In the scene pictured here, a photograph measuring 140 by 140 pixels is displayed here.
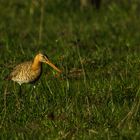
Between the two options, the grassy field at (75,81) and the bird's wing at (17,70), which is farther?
the bird's wing at (17,70)

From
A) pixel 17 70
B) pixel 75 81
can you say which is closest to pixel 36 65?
pixel 17 70

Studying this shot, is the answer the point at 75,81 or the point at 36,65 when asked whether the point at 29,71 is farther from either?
the point at 75,81

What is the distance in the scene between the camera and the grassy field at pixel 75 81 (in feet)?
22.5

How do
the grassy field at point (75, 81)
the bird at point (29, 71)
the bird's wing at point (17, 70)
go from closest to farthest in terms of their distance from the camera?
the grassy field at point (75, 81), the bird at point (29, 71), the bird's wing at point (17, 70)

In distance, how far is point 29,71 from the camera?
30.2ft

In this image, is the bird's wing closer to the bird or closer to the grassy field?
the bird

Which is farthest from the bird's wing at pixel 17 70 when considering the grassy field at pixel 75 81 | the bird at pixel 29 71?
the grassy field at pixel 75 81

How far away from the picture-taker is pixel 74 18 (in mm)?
15430

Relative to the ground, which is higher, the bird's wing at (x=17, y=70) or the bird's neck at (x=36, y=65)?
the bird's neck at (x=36, y=65)

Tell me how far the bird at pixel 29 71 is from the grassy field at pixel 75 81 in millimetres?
106

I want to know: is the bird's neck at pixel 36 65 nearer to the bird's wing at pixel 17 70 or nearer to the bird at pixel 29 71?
the bird at pixel 29 71

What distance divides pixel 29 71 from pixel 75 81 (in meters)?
0.60

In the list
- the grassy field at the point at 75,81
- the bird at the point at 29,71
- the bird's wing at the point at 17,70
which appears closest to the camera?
the grassy field at the point at 75,81

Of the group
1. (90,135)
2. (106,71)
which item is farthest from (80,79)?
(90,135)
